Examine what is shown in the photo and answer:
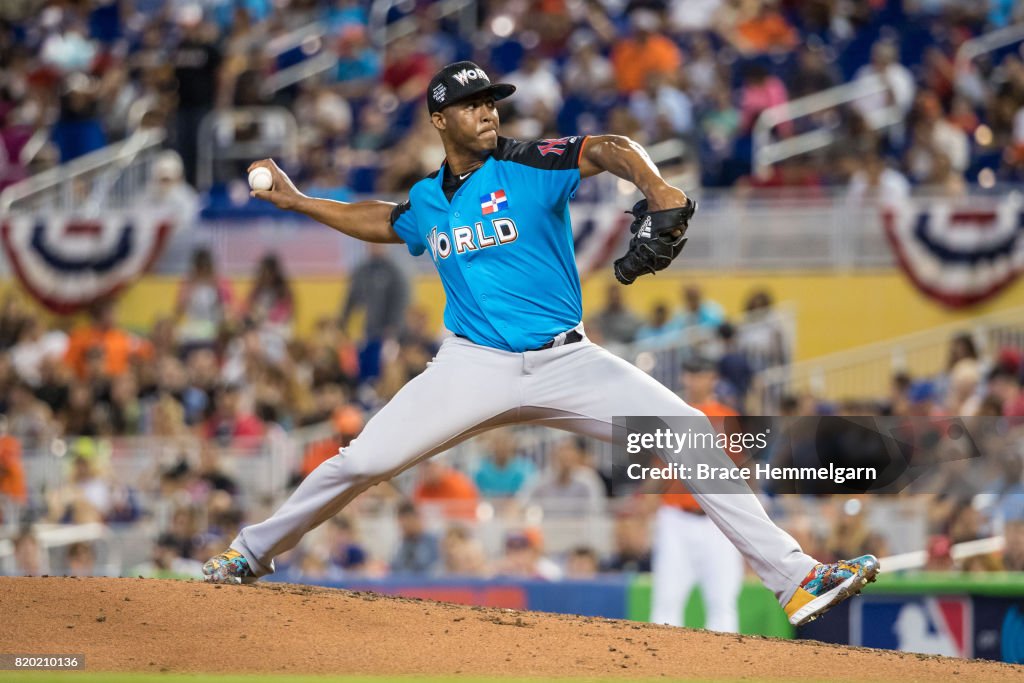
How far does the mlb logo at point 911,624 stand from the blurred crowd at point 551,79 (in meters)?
5.78

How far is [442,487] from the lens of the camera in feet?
41.8

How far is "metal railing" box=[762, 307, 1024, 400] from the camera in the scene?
586 inches

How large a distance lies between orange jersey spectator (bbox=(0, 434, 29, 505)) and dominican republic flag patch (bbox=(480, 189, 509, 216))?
8.19 m

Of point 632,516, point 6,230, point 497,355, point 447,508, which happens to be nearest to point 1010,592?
point 632,516

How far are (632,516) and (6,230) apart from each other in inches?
315

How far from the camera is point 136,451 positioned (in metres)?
13.6

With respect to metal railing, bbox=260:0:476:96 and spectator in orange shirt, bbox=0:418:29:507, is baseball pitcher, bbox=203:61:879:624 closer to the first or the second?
spectator in orange shirt, bbox=0:418:29:507

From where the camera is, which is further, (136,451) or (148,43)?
(148,43)

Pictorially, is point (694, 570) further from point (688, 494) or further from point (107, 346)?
point (107, 346)

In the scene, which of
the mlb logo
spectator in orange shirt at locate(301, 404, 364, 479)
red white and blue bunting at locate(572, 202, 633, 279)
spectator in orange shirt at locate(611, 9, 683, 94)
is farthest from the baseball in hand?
spectator in orange shirt at locate(611, 9, 683, 94)

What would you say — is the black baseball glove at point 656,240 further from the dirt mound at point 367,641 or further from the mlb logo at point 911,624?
the mlb logo at point 911,624

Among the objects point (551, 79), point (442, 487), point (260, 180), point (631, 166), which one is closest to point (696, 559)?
point (442, 487)

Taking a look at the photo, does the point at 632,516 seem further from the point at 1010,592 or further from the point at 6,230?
the point at 6,230
